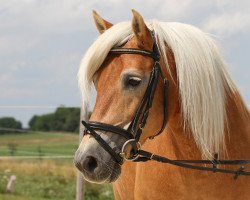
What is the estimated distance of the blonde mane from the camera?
3.02 metres

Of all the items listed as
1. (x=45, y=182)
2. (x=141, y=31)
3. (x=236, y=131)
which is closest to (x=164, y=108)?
(x=141, y=31)

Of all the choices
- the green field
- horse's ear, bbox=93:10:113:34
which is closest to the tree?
the green field

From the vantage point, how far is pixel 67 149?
19.5 metres

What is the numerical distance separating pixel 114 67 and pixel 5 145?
58.1 ft

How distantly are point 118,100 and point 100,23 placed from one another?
2.31ft

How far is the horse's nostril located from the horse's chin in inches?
1.7

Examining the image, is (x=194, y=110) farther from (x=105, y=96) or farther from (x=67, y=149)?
(x=67, y=149)

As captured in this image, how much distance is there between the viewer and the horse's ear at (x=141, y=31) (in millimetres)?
2992

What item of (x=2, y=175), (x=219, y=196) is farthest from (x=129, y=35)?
(x=2, y=175)

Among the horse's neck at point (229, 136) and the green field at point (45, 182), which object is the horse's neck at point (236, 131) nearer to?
the horse's neck at point (229, 136)

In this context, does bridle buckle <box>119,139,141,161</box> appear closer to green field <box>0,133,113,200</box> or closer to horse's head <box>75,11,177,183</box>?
horse's head <box>75,11,177,183</box>

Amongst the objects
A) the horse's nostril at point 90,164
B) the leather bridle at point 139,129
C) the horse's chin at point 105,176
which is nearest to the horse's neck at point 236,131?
the leather bridle at point 139,129

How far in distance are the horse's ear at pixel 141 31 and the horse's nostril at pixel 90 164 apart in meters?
0.71

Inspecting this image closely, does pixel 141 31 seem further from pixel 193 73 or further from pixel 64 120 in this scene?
pixel 64 120
